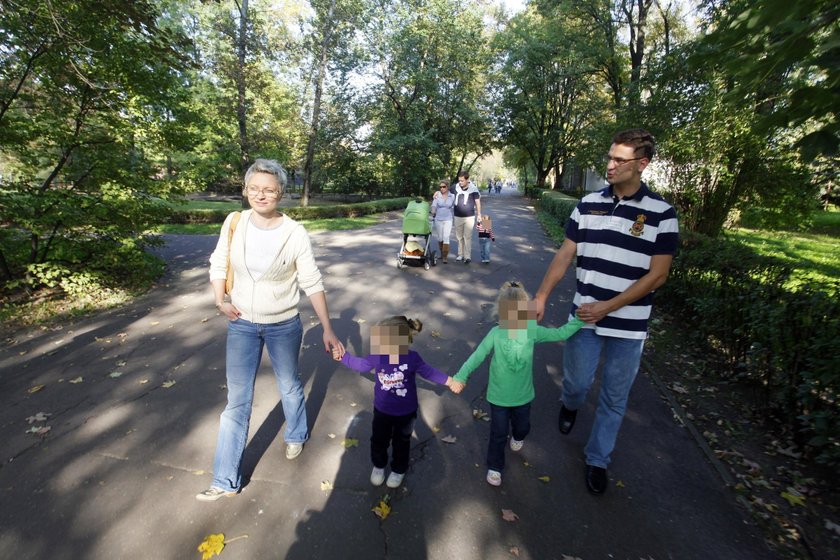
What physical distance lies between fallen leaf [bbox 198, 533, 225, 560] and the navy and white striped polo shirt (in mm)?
2672

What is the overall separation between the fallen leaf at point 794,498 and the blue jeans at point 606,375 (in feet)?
3.94

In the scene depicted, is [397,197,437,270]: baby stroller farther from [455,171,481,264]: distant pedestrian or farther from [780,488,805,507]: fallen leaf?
[780,488,805,507]: fallen leaf

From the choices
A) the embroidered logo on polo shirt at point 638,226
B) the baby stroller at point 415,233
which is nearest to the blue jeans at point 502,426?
the embroidered logo on polo shirt at point 638,226

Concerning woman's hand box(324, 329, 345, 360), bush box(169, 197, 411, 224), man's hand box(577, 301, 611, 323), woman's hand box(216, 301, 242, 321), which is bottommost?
bush box(169, 197, 411, 224)

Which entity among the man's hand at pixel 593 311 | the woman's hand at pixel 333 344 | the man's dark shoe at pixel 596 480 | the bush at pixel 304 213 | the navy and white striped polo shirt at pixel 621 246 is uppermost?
the navy and white striped polo shirt at pixel 621 246

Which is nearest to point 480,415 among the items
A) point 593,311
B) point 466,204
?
point 593,311

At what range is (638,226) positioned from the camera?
8.30ft

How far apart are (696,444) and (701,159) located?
280 inches

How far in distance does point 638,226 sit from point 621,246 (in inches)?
6.1

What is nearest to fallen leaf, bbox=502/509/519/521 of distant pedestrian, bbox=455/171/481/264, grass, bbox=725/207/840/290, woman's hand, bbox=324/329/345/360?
woman's hand, bbox=324/329/345/360

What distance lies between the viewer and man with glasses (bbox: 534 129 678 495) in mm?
2504

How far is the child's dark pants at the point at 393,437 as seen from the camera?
8.75ft

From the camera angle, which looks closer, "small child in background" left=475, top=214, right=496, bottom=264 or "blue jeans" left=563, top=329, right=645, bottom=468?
"blue jeans" left=563, top=329, right=645, bottom=468

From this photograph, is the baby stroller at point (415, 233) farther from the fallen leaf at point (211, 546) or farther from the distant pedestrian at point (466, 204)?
the fallen leaf at point (211, 546)
